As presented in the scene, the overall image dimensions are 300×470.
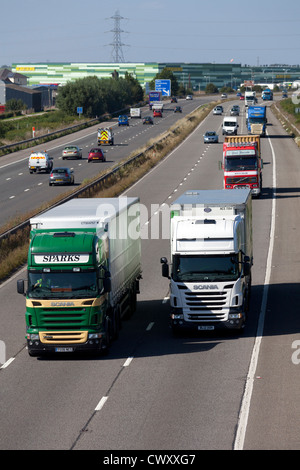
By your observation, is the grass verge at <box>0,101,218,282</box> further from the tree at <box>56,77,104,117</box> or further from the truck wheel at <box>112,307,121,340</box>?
A: the tree at <box>56,77,104,117</box>

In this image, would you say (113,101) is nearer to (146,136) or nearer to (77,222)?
(146,136)

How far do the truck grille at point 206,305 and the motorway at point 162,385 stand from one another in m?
0.71

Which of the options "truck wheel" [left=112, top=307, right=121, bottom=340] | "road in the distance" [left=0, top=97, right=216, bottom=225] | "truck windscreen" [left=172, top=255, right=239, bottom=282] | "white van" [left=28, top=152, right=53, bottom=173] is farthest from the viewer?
"white van" [left=28, top=152, right=53, bottom=173]

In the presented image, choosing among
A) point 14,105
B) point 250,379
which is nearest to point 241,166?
point 250,379

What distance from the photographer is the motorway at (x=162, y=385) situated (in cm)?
1579

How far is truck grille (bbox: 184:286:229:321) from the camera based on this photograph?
23250 millimetres

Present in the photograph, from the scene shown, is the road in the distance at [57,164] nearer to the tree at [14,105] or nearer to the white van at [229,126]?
the white van at [229,126]

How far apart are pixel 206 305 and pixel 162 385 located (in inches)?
172

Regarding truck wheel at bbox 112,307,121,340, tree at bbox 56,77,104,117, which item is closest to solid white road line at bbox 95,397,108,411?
truck wheel at bbox 112,307,121,340

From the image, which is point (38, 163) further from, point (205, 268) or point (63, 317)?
point (63, 317)

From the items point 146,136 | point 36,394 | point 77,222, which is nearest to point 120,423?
point 36,394

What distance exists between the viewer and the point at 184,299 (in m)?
23.4

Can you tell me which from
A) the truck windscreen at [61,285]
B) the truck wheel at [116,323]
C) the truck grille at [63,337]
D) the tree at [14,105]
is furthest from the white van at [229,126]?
the tree at [14,105]

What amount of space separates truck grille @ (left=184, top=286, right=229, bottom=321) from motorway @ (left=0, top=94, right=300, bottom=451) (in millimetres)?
709
